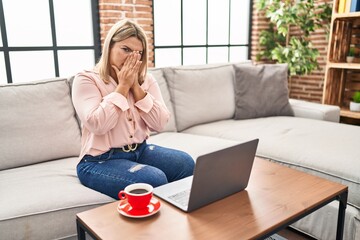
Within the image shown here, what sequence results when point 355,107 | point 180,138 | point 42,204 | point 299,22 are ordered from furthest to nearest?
point 299,22 < point 355,107 < point 180,138 < point 42,204

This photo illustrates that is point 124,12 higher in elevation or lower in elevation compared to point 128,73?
higher

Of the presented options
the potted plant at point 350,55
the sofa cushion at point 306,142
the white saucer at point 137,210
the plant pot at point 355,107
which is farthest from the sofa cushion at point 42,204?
the potted plant at point 350,55

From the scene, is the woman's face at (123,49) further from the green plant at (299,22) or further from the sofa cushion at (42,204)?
the green plant at (299,22)

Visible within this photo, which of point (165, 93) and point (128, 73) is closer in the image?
point (128, 73)

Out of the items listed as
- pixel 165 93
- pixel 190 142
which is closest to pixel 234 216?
pixel 190 142

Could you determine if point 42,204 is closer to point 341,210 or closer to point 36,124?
point 36,124

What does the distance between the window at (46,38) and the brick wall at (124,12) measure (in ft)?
0.31

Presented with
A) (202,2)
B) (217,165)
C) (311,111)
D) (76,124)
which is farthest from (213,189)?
(202,2)

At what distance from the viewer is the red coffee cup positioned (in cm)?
104

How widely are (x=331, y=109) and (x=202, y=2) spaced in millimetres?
1761

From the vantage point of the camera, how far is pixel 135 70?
59.8 inches

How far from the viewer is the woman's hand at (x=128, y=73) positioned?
4.90 ft

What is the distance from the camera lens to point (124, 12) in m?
2.83

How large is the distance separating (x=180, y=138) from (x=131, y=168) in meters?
0.79
